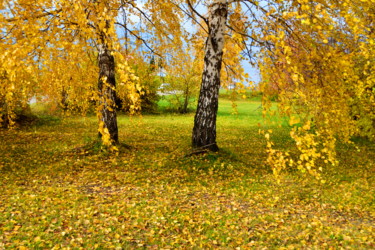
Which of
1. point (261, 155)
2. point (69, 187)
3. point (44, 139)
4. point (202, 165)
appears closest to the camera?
point (69, 187)

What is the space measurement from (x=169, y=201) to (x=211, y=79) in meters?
3.46

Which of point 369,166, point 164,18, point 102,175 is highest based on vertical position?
point 164,18

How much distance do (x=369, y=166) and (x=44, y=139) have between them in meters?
11.2

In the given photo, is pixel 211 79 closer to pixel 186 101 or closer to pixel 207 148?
pixel 207 148

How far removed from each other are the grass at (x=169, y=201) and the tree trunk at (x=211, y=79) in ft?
1.95

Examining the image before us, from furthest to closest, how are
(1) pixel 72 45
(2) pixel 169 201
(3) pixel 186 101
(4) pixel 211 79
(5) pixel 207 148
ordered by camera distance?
(3) pixel 186 101 → (5) pixel 207 148 → (4) pixel 211 79 → (2) pixel 169 201 → (1) pixel 72 45

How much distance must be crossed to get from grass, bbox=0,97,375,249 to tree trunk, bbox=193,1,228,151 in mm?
596

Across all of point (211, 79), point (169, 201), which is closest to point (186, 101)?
point (211, 79)

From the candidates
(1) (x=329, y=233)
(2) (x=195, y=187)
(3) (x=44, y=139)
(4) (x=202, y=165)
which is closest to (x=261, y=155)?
(4) (x=202, y=165)

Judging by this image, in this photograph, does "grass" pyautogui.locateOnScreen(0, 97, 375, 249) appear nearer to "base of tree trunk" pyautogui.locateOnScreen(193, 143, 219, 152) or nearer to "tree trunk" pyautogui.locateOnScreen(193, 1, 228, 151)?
"base of tree trunk" pyautogui.locateOnScreen(193, 143, 219, 152)

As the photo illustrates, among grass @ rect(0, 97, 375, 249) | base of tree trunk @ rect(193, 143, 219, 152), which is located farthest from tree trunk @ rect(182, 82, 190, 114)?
base of tree trunk @ rect(193, 143, 219, 152)

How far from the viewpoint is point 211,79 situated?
799 cm

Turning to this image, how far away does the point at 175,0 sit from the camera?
369 inches

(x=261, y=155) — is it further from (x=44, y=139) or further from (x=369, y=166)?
(x=44, y=139)
